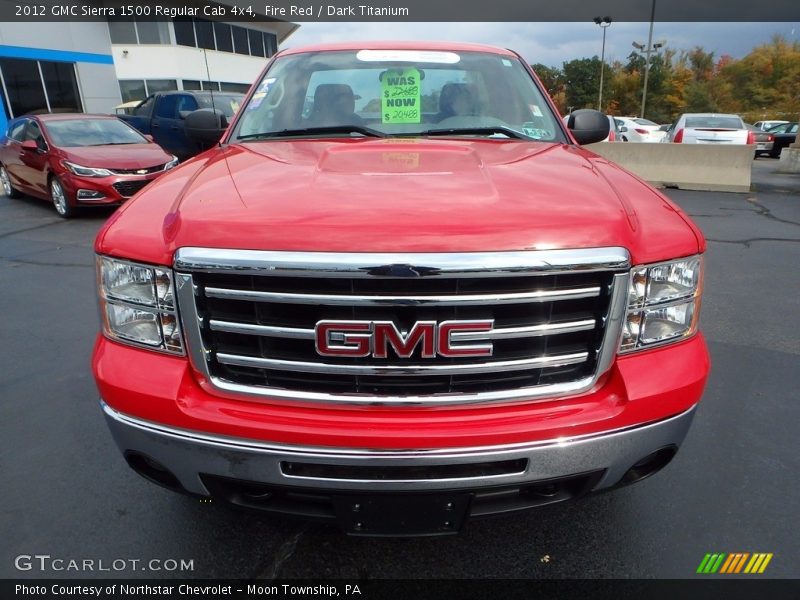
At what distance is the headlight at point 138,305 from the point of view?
171cm

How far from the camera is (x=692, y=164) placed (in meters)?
11.6

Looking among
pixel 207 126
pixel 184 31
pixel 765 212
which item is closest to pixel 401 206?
pixel 207 126

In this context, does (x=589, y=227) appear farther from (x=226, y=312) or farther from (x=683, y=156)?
(x=683, y=156)

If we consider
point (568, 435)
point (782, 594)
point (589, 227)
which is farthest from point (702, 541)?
point (589, 227)

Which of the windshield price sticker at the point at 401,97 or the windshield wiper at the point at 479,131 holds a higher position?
the windshield price sticker at the point at 401,97

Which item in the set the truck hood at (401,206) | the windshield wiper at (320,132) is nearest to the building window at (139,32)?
the windshield wiper at (320,132)

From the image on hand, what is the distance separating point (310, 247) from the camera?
1.54 metres

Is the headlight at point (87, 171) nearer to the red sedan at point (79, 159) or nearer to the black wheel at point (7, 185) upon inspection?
the red sedan at point (79, 159)

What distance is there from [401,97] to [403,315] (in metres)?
1.64

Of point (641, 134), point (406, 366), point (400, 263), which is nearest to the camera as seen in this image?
point (400, 263)

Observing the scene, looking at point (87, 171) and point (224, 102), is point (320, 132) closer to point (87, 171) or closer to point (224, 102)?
point (87, 171)

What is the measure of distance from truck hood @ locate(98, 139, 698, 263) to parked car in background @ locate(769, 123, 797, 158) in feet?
78.6

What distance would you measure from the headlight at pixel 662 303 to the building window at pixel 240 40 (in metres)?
34.9

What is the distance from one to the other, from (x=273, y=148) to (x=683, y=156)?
11.6 metres
